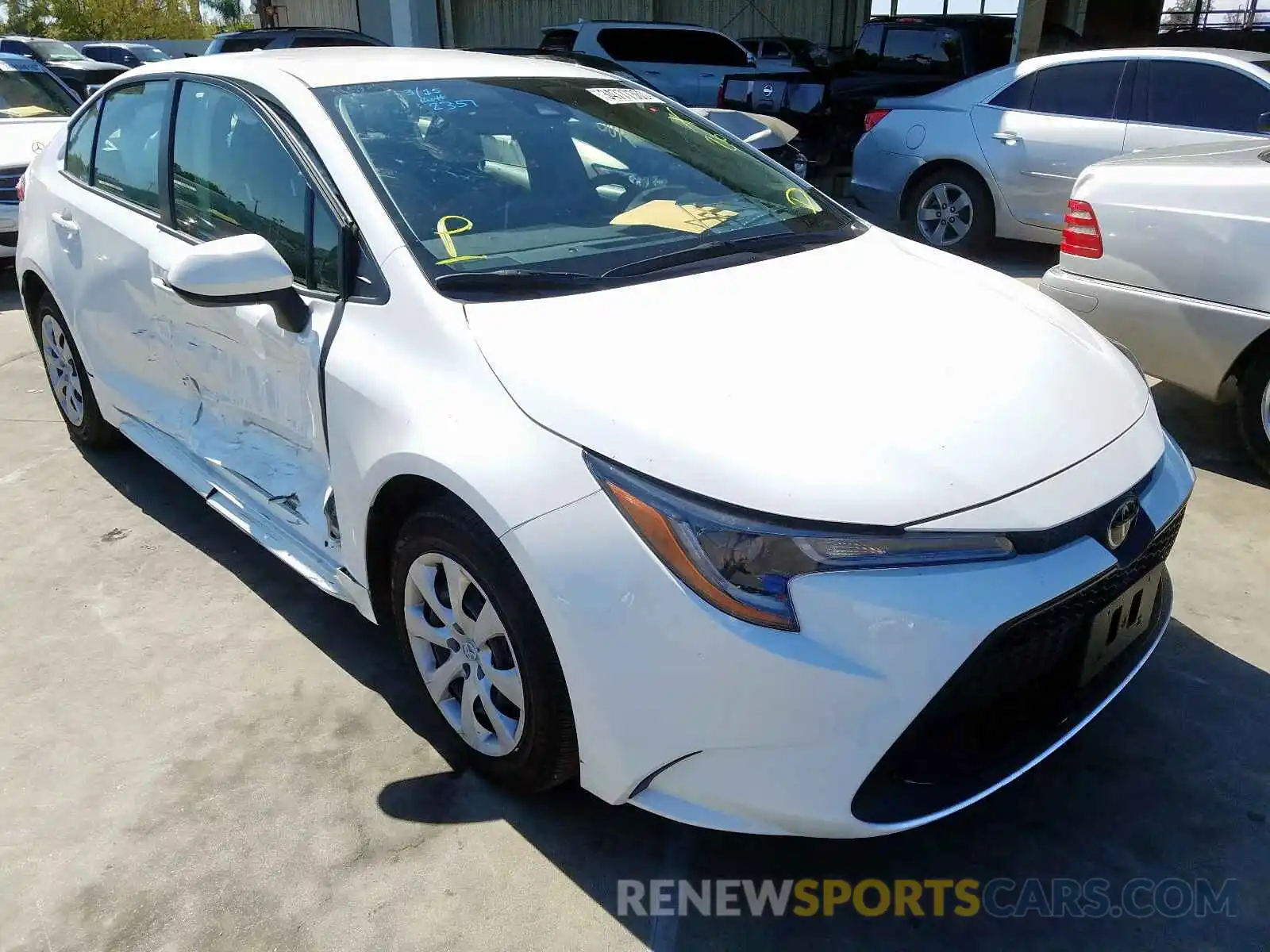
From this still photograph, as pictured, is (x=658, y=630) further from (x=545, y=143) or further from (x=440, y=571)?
(x=545, y=143)

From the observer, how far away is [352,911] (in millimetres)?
2096

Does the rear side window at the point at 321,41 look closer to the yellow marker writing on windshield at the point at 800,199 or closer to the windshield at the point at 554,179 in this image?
the windshield at the point at 554,179

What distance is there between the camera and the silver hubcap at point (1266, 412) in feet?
12.3

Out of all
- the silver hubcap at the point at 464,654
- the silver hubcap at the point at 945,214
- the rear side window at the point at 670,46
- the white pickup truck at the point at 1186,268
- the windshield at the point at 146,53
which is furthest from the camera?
the windshield at the point at 146,53

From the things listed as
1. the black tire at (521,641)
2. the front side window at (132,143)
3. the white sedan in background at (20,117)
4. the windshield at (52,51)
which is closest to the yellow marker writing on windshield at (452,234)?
the black tire at (521,641)

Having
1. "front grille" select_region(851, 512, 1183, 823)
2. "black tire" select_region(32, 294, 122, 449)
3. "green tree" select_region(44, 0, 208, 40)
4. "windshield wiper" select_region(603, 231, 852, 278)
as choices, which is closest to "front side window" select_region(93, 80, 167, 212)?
"black tire" select_region(32, 294, 122, 449)

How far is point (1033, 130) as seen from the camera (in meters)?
7.13

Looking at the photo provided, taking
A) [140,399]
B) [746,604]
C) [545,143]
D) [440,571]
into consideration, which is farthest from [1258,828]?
[140,399]

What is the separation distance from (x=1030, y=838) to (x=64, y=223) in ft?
12.4

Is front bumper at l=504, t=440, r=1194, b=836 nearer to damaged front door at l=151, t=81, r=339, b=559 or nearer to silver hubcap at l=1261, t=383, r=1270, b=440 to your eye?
damaged front door at l=151, t=81, r=339, b=559

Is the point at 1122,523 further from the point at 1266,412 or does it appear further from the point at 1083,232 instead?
the point at 1083,232

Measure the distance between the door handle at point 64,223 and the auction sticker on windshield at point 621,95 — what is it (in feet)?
6.54

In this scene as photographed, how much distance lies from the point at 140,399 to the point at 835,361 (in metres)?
2.60

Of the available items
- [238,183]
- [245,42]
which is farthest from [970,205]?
[245,42]
